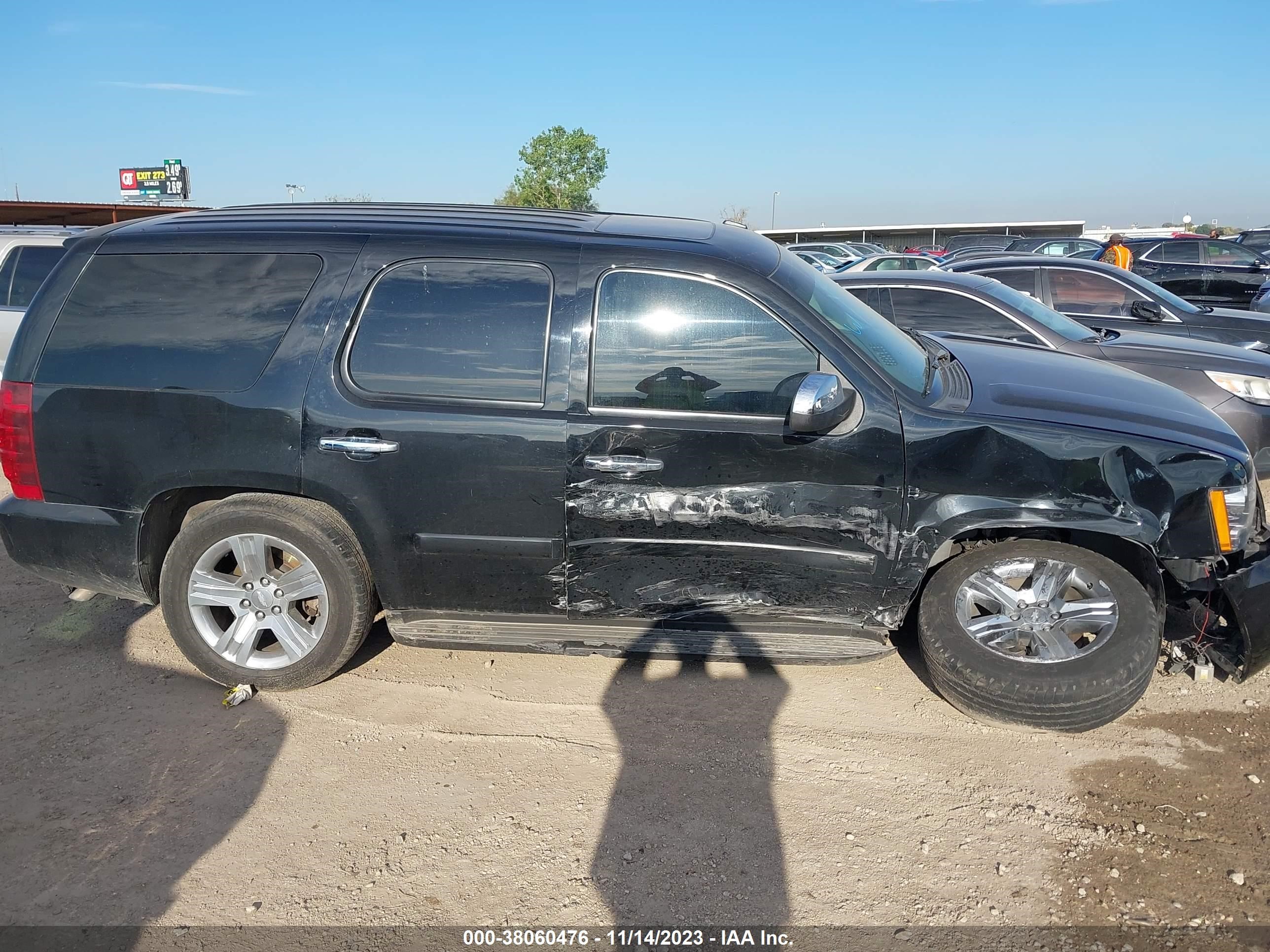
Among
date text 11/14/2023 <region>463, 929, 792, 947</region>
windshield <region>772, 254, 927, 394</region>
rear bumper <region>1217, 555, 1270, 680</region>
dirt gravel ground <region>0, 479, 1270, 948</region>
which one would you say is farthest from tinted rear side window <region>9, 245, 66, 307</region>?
rear bumper <region>1217, 555, 1270, 680</region>

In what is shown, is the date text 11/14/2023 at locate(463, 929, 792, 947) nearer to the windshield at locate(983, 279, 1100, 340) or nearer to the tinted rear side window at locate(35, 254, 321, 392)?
the tinted rear side window at locate(35, 254, 321, 392)

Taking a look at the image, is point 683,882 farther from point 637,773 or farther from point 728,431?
point 728,431

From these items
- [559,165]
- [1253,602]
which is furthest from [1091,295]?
[559,165]

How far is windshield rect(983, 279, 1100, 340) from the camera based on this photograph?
623 centimetres

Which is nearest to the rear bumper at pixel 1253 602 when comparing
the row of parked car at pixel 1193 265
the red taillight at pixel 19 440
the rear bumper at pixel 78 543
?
the rear bumper at pixel 78 543

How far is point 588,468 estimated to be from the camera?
11.2 ft

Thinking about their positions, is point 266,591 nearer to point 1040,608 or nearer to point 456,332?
Answer: point 456,332

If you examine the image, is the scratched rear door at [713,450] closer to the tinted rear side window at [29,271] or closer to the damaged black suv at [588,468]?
the damaged black suv at [588,468]

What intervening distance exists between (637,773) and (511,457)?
4.06ft

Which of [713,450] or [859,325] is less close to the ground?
[859,325]

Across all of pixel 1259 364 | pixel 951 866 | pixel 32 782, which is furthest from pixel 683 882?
pixel 1259 364

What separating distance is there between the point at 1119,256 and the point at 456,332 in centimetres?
1484

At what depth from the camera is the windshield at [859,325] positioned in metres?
3.53

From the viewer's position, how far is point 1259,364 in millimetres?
5883
